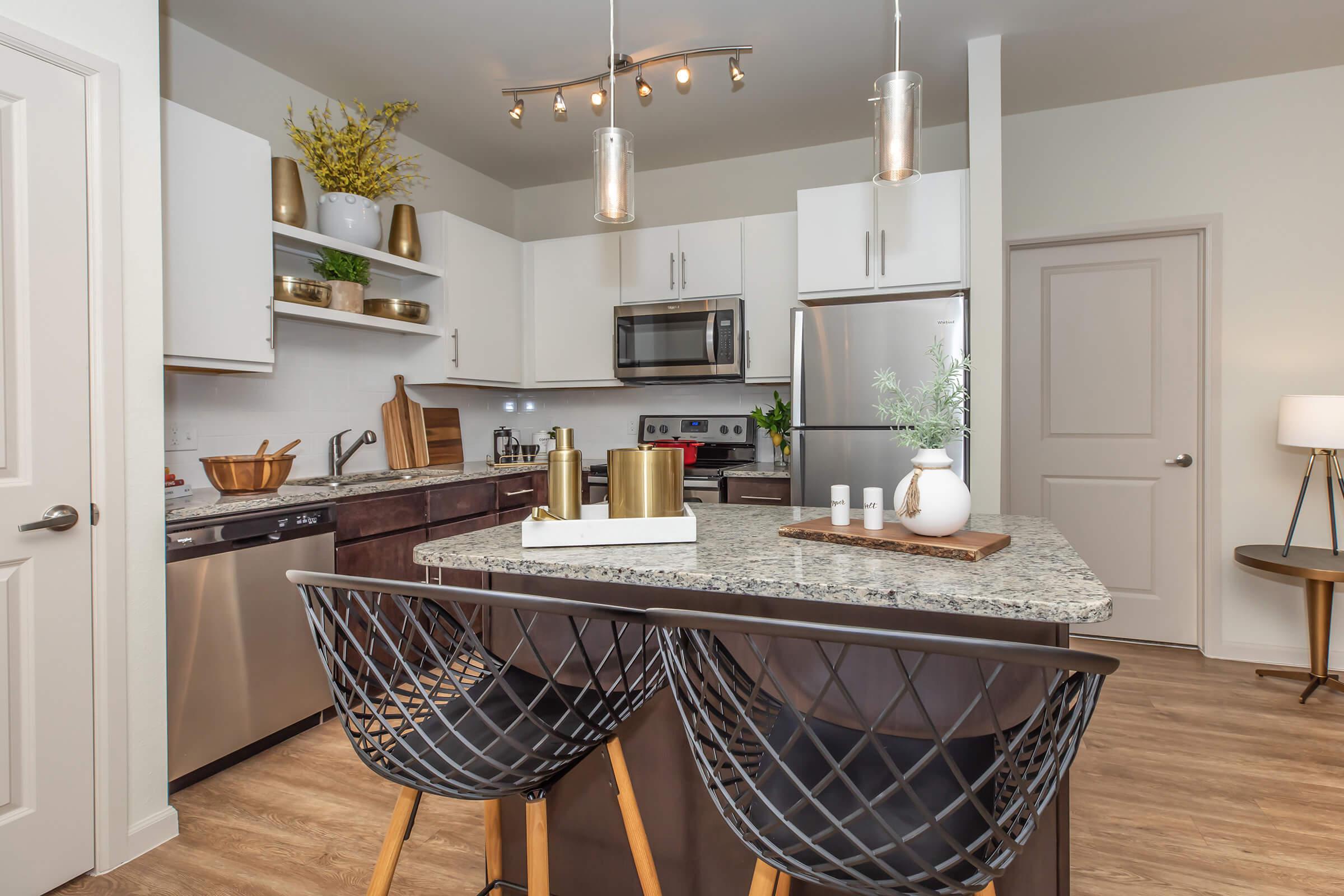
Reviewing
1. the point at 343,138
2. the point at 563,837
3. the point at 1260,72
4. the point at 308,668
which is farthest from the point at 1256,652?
the point at 343,138

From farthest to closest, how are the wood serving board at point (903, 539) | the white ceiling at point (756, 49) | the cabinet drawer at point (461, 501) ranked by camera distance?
the cabinet drawer at point (461, 501), the white ceiling at point (756, 49), the wood serving board at point (903, 539)

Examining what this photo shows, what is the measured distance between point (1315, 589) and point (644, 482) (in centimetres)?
303

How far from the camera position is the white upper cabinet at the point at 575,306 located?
3973 millimetres

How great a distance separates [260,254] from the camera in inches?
101

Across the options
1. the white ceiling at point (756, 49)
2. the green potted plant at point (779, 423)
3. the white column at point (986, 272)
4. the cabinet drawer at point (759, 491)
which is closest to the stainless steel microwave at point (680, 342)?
the green potted plant at point (779, 423)

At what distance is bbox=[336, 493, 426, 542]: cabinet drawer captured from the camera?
8.62 feet

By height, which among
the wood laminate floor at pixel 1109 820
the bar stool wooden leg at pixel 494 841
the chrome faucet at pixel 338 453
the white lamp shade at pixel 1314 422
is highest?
the white lamp shade at pixel 1314 422

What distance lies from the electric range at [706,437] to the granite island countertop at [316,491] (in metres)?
0.60

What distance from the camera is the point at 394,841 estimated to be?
1.16m

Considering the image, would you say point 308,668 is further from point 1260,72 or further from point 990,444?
point 1260,72

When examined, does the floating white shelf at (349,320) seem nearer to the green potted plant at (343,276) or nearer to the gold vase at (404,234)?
the green potted plant at (343,276)

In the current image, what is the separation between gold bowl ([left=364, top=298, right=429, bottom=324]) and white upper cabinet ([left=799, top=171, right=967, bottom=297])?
1800 mm

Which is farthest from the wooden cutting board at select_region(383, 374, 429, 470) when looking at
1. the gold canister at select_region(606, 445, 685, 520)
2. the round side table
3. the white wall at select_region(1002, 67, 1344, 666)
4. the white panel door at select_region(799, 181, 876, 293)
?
the round side table

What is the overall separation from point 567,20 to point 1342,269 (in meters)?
3.42
